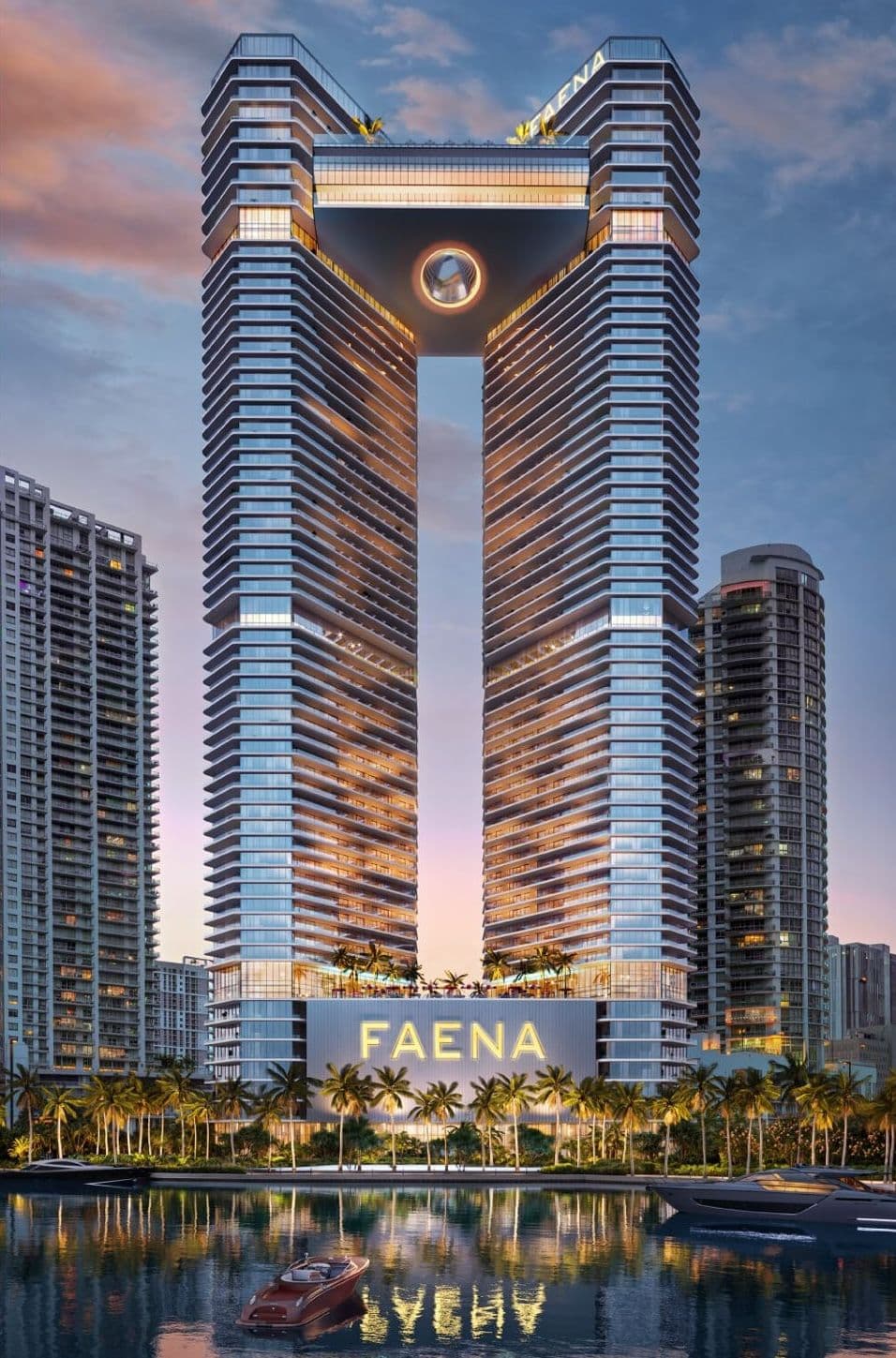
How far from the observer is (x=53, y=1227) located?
141000 mm

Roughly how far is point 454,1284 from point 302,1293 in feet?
58.6

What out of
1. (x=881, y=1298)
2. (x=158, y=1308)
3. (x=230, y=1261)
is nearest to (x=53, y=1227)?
(x=230, y=1261)

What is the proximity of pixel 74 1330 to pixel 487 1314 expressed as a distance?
22037mm

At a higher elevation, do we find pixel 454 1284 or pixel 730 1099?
pixel 454 1284

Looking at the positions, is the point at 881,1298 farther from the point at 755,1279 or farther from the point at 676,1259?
the point at 676,1259

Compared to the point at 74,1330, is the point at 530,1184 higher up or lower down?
lower down

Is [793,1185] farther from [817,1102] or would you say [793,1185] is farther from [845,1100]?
[845,1100]

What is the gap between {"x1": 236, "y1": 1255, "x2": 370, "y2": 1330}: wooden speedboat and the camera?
86.0m

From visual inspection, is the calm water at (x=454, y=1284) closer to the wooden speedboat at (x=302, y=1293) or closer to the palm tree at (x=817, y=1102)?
the wooden speedboat at (x=302, y=1293)

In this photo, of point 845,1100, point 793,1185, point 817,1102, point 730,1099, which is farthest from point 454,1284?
point 845,1100

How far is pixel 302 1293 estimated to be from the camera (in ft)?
290

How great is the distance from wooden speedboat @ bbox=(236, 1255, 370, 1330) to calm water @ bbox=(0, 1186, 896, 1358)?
1.02 meters

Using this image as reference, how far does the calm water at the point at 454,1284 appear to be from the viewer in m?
85.1

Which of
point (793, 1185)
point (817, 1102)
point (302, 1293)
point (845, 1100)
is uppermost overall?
point (302, 1293)
